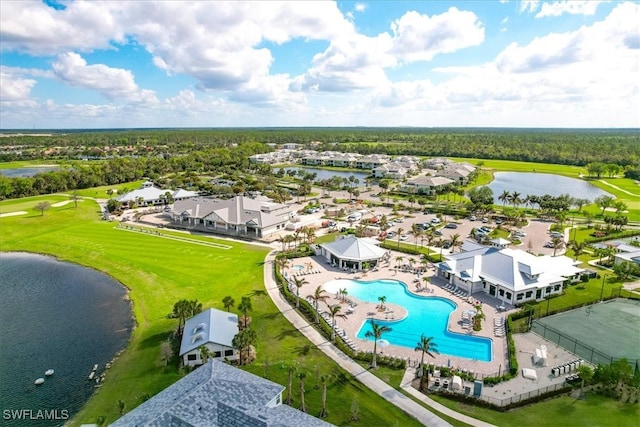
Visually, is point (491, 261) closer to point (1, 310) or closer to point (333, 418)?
point (333, 418)

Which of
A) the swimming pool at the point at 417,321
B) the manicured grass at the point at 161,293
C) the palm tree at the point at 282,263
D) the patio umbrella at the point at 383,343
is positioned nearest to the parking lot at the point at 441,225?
the palm tree at the point at 282,263

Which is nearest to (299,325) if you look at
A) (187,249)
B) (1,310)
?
(187,249)

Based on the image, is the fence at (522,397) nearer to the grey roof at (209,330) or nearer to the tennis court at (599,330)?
the tennis court at (599,330)

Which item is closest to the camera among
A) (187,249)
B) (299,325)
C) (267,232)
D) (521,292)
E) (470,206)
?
(299,325)

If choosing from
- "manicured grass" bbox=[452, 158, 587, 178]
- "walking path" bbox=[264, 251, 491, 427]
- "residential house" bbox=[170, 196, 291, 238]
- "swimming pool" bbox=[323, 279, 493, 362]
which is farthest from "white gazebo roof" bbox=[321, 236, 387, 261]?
"manicured grass" bbox=[452, 158, 587, 178]

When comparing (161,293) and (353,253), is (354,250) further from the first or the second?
(161,293)

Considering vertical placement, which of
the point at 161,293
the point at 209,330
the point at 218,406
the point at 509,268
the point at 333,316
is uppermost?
the point at 218,406

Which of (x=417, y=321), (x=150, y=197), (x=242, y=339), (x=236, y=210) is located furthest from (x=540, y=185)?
(x=242, y=339)
